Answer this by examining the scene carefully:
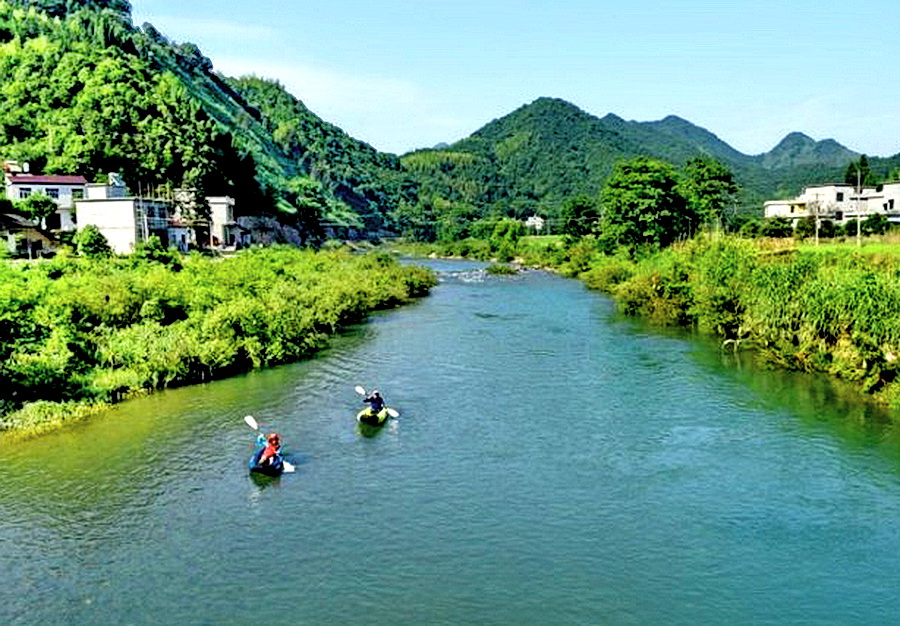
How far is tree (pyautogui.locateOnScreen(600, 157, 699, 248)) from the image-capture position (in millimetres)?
79062

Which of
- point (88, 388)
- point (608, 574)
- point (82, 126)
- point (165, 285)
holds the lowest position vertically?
point (608, 574)

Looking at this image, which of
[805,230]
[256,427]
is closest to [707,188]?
[805,230]

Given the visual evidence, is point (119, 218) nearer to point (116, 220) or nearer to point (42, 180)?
point (116, 220)

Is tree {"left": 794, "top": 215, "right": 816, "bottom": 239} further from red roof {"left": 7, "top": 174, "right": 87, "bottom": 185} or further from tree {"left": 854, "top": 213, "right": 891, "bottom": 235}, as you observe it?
red roof {"left": 7, "top": 174, "right": 87, "bottom": 185}

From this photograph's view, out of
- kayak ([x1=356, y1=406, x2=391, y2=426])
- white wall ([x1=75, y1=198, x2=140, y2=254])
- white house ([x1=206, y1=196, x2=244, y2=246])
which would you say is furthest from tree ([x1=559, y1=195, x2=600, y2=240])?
kayak ([x1=356, y1=406, x2=391, y2=426])

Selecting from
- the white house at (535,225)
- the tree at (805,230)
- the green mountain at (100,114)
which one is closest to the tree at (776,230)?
the tree at (805,230)

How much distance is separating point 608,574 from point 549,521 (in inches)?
113

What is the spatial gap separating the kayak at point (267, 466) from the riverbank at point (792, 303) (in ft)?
71.5

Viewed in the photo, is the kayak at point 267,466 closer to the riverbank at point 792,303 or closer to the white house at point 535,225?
the riverbank at point 792,303

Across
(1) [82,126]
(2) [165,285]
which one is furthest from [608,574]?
(1) [82,126]

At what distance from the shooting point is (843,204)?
295 feet

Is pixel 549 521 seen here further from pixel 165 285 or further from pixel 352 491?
pixel 165 285

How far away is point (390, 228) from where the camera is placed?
192 m

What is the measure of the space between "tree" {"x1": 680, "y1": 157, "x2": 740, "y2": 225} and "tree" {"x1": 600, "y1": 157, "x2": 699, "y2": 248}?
2.51 meters
